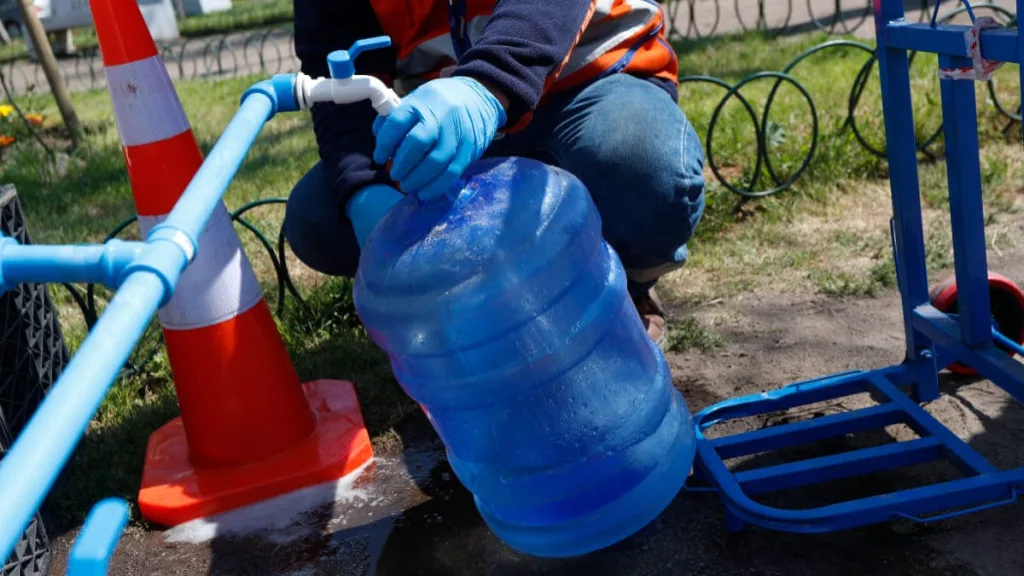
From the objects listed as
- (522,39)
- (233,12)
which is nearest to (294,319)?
(522,39)

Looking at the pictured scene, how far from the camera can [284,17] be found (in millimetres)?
15391

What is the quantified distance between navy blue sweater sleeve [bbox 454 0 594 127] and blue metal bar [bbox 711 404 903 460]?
796 millimetres

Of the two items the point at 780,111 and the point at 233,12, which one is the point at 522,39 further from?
the point at 233,12

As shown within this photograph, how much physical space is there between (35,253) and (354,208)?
3.56 feet

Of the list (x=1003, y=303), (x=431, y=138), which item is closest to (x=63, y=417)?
(x=431, y=138)

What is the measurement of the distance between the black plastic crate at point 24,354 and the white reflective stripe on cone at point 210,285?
1.09 feet

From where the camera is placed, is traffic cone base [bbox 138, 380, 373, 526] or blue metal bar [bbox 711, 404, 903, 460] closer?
blue metal bar [bbox 711, 404, 903, 460]

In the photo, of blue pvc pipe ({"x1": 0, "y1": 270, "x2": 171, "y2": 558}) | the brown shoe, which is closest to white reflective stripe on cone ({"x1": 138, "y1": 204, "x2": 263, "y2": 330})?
the brown shoe

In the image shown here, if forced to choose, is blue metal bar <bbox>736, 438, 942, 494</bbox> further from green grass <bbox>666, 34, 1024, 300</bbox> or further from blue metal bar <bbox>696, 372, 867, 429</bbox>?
green grass <bbox>666, 34, 1024, 300</bbox>

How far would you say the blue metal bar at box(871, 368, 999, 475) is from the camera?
1.88 m

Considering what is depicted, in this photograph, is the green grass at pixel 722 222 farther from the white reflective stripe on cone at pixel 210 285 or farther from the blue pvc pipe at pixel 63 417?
the blue pvc pipe at pixel 63 417

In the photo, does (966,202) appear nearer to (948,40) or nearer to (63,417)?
(948,40)

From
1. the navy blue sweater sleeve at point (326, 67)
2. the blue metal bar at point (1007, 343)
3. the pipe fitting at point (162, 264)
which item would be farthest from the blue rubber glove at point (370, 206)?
the blue metal bar at point (1007, 343)

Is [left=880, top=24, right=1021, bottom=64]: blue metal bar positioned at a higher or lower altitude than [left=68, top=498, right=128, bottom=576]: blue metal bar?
higher
